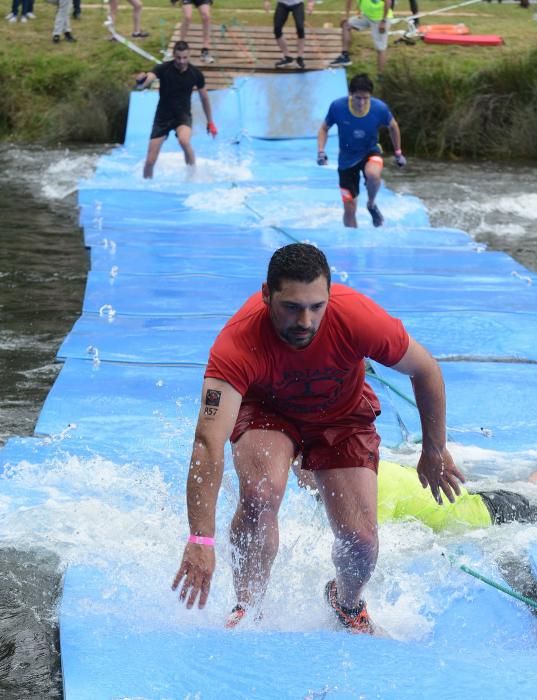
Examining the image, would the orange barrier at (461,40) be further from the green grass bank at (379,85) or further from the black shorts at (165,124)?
the black shorts at (165,124)

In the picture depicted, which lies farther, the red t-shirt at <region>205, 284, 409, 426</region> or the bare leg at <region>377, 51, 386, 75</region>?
the bare leg at <region>377, 51, 386, 75</region>

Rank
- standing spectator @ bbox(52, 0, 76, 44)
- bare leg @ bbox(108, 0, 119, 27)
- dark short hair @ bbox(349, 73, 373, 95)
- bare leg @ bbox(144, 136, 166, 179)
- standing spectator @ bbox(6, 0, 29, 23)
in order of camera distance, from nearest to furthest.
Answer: dark short hair @ bbox(349, 73, 373, 95) → bare leg @ bbox(144, 136, 166, 179) → bare leg @ bbox(108, 0, 119, 27) → standing spectator @ bbox(52, 0, 76, 44) → standing spectator @ bbox(6, 0, 29, 23)

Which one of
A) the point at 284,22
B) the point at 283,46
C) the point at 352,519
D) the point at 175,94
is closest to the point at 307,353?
the point at 352,519

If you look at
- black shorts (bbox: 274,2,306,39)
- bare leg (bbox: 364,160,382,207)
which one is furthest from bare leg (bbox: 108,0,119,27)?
bare leg (bbox: 364,160,382,207)

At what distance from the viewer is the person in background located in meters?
17.1

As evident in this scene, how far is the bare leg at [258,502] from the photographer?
382cm

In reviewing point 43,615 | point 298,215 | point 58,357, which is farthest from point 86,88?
point 43,615

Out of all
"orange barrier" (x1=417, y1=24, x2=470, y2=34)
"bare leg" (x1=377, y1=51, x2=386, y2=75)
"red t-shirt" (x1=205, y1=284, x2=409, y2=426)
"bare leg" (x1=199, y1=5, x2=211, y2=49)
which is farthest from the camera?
"orange barrier" (x1=417, y1=24, x2=470, y2=34)

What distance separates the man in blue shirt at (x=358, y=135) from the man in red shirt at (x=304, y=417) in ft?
21.5

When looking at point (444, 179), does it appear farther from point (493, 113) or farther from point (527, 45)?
point (527, 45)

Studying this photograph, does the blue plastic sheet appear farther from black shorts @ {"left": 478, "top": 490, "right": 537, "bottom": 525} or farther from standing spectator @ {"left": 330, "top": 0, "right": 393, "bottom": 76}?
standing spectator @ {"left": 330, "top": 0, "right": 393, "bottom": 76}

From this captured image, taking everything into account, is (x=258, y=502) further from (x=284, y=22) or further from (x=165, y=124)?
(x=284, y=22)

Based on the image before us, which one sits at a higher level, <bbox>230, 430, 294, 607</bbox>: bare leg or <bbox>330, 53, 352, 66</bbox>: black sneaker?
<bbox>230, 430, 294, 607</bbox>: bare leg

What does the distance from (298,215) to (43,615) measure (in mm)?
7763
